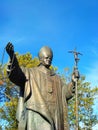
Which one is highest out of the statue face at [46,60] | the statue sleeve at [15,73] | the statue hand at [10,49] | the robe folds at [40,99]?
the statue face at [46,60]

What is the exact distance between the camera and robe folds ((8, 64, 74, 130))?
9273 millimetres

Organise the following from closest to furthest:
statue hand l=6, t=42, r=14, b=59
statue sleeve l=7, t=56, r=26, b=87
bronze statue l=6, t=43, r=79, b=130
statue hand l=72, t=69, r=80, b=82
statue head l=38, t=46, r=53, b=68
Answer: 1. statue hand l=6, t=42, r=14, b=59
2. statue sleeve l=7, t=56, r=26, b=87
3. bronze statue l=6, t=43, r=79, b=130
4. statue hand l=72, t=69, r=80, b=82
5. statue head l=38, t=46, r=53, b=68

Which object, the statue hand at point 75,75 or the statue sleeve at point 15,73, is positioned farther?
the statue hand at point 75,75

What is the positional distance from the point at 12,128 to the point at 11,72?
22.9m

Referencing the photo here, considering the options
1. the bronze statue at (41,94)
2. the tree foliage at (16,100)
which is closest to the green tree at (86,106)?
the tree foliage at (16,100)

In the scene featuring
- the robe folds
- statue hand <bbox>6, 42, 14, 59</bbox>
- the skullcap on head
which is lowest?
the robe folds

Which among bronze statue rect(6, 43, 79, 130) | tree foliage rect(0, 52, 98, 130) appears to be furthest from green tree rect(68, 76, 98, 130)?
bronze statue rect(6, 43, 79, 130)

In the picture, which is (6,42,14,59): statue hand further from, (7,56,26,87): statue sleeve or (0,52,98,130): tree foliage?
(0,52,98,130): tree foliage

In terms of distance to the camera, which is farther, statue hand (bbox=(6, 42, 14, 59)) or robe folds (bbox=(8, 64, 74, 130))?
robe folds (bbox=(8, 64, 74, 130))

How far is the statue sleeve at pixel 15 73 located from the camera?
29.8 feet

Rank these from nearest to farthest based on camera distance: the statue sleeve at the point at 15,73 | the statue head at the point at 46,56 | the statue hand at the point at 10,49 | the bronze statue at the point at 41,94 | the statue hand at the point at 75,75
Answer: the statue hand at the point at 10,49 < the statue sleeve at the point at 15,73 < the bronze statue at the point at 41,94 < the statue hand at the point at 75,75 < the statue head at the point at 46,56

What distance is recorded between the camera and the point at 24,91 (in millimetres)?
9648

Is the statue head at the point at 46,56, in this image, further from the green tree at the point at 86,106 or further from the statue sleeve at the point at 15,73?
the green tree at the point at 86,106

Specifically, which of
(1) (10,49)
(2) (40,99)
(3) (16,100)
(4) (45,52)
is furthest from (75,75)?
(3) (16,100)
